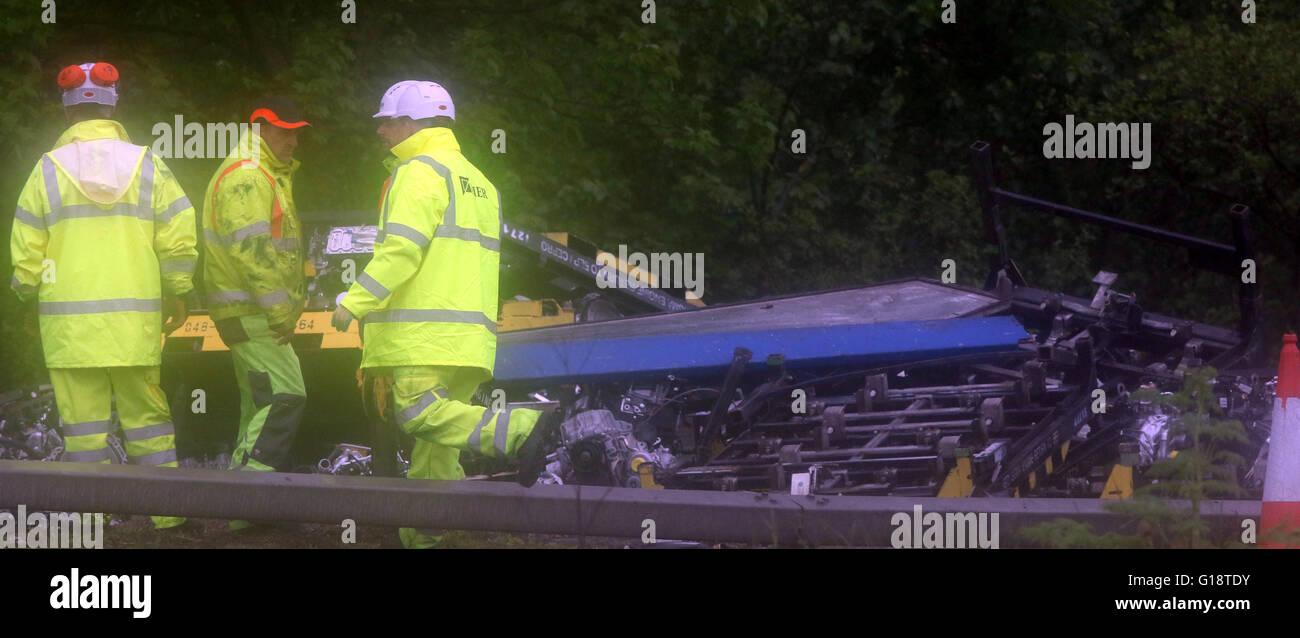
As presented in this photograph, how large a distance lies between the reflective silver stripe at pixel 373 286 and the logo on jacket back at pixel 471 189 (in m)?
0.53

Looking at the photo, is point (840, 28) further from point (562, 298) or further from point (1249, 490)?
point (1249, 490)

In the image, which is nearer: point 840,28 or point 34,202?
point 34,202

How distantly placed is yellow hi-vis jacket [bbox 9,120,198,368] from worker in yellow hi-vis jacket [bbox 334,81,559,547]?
103cm

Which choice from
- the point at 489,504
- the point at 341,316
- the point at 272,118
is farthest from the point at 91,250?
the point at 489,504

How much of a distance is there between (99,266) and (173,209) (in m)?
0.40

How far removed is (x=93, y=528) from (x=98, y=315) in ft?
2.81

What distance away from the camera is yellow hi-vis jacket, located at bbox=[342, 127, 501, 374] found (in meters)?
5.52

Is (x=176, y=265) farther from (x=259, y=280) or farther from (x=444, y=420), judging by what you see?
(x=444, y=420)

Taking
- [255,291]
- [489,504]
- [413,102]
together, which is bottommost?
[489,504]

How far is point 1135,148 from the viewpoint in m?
14.0

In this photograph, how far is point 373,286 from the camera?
547cm

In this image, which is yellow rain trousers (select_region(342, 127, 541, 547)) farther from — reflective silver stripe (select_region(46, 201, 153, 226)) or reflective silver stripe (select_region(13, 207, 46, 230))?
reflective silver stripe (select_region(13, 207, 46, 230))

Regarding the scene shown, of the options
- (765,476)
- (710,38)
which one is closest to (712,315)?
(765,476)

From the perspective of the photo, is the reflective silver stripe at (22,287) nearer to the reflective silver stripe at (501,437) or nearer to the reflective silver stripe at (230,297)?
the reflective silver stripe at (230,297)
